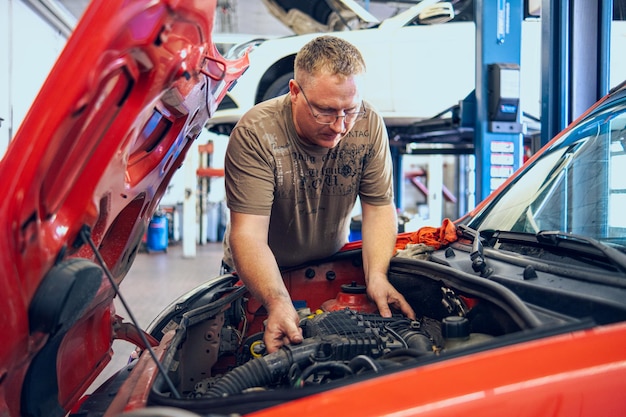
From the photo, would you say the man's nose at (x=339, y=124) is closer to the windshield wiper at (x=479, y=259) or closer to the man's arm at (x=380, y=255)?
the man's arm at (x=380, y=255)

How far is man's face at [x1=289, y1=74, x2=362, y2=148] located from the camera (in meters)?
1.76

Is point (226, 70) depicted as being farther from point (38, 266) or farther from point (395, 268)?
point (395, 268)

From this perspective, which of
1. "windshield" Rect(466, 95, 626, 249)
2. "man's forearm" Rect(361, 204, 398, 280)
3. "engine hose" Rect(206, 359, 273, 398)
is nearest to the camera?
"engine hose" Rect(206, 359, 273, 398)

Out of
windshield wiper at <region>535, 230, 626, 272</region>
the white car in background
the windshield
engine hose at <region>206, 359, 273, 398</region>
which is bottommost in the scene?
engine hose at <region>206, 359, 273, 398</region>

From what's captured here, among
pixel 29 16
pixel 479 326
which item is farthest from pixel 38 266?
pixel 29 16

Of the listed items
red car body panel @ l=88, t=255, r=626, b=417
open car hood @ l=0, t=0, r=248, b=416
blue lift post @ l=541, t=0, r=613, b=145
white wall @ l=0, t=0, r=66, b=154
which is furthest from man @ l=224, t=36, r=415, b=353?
white wall @ l=0, t=0, r=66, b=154

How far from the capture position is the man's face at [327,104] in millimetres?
1760

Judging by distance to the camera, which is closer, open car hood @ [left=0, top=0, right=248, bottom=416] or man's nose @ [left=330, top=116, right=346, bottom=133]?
open car hood @ [left=0, top=0, right=248, bottom=416]

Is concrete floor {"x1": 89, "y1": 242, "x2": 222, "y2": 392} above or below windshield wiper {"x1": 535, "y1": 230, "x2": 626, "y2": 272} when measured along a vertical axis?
below

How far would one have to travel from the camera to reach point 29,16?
27.6 ft

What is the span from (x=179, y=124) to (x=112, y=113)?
43cm

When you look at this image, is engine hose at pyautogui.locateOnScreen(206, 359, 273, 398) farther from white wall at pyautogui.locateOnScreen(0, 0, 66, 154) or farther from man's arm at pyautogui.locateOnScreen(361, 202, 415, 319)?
white wall at pyautogui.locateOnScreen(0, 0, 66, 154)

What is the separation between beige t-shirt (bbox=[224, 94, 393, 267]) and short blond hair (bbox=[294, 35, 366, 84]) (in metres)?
0.29

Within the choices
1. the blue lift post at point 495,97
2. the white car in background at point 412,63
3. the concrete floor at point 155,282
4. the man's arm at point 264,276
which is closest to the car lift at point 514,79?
the blue lift post at point 495,97
